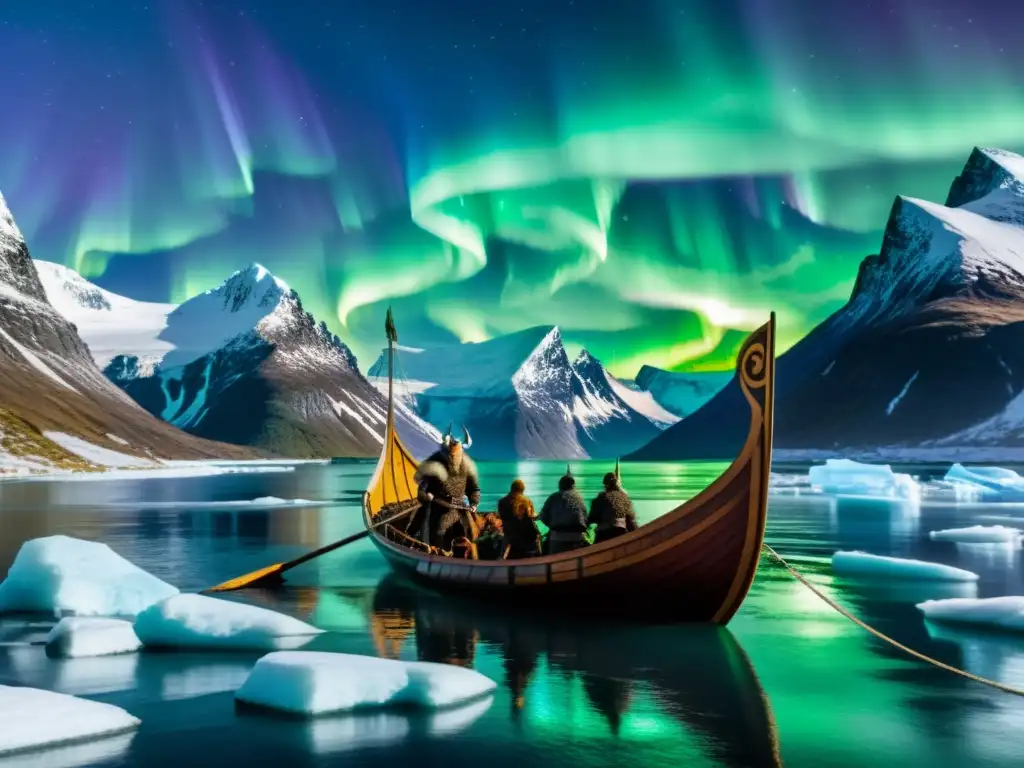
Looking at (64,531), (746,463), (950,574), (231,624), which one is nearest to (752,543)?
(746,463)

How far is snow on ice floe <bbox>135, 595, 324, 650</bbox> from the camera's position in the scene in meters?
20.0

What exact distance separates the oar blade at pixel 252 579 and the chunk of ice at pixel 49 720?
15211 millimetres

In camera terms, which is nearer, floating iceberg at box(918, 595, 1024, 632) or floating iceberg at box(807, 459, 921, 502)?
floating iceberg at box(918, 595, 1024, 632)

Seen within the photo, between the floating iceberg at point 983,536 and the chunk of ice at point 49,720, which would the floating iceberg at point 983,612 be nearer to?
the chunk of ice at point 49,720

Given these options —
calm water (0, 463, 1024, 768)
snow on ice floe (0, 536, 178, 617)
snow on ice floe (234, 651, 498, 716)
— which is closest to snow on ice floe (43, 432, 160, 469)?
calm water (0, 463, 1024, 768)

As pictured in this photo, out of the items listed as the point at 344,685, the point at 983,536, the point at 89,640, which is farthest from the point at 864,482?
the point at 344,685

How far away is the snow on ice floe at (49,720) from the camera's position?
1323cm

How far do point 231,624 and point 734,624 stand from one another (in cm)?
1104

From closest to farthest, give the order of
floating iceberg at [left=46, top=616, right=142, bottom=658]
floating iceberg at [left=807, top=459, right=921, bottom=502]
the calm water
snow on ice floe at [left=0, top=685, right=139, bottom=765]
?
snow on ice floe at [left=0, top=685, right=139, bottom=765]
the calm water
floating iceberg at [left=46, top=616, right=142, bottom=658]
floating iceberg at [left=807, top=459, right=921, bottom=502]

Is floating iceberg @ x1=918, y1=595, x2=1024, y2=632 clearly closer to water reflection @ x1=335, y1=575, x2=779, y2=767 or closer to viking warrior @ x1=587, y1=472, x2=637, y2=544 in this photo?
water reflection @ x1=335, y1=575, x2=779, y2=767

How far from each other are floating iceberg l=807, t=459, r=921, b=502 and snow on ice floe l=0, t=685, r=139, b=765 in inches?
2992

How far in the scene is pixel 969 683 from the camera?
57.5 ft

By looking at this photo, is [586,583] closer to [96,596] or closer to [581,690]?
[581,690]

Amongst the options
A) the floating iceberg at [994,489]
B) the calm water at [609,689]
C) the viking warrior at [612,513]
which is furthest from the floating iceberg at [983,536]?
the floating iceberg at [994,489]
